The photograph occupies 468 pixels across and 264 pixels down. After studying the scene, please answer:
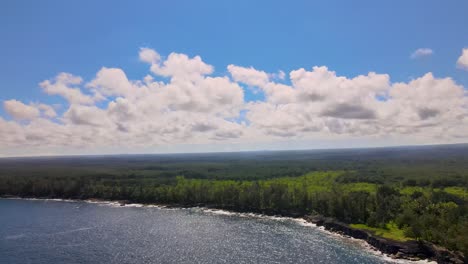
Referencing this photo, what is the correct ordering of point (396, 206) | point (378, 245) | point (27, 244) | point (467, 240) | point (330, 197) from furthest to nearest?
point (330, 197)
point (396, 206)
point (27, 244)
point (378, 245)
point (467, 240)

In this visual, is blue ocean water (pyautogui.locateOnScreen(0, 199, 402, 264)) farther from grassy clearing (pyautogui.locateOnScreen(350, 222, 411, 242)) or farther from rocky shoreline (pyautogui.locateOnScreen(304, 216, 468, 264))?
grassy clearing (pyautogui.locateOnScreen(350, 222, 411, 242))

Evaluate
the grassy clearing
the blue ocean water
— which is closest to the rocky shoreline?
the grassy clearing

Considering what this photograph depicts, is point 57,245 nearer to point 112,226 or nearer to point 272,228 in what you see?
point 112,226

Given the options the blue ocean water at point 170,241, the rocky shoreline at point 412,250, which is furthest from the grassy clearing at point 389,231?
the blue ocean water at point 170,241

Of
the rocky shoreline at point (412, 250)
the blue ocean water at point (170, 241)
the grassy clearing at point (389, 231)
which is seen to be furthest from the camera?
the grassy clearing at point (389, 231)

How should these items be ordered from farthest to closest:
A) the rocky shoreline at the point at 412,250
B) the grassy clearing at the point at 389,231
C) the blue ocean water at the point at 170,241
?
the grassy clearing at the point at 389,231 < the blue ocean water at the point at 170,241 < the rocky shoreline at the point at 412,250

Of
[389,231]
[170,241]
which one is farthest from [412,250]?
[170,241]

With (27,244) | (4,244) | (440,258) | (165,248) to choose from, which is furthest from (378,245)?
(4,244)

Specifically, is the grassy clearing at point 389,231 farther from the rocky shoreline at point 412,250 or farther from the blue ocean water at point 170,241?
the blue ocean water at point 170,241

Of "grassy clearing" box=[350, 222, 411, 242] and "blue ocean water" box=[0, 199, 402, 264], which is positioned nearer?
"blue ocean water" box=[0, 199, 402, 264]
